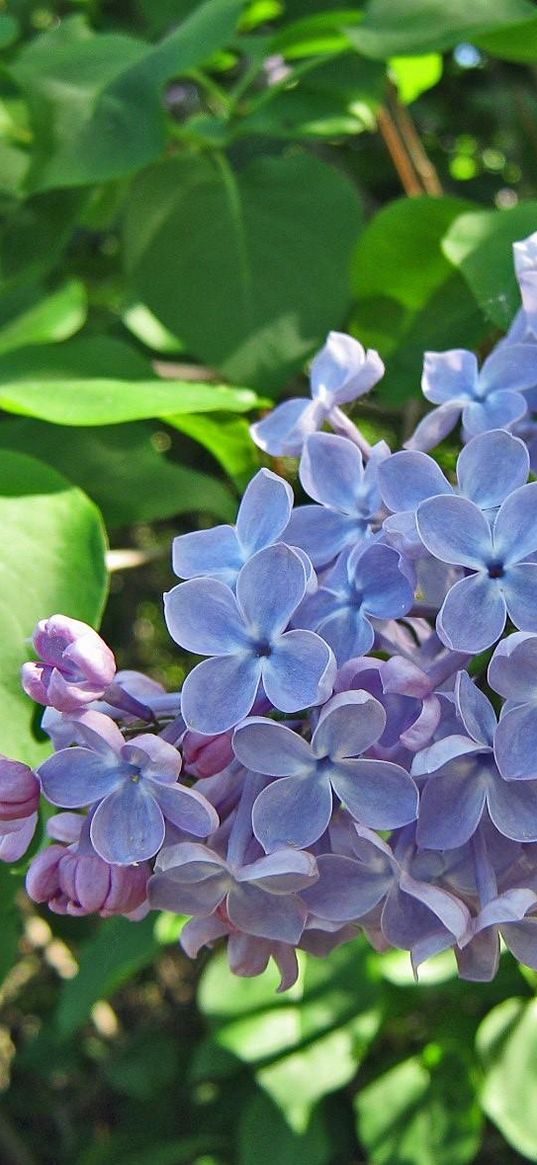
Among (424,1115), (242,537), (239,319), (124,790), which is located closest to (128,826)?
(124,790)

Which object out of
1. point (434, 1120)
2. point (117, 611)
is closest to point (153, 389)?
point (434, 1120)

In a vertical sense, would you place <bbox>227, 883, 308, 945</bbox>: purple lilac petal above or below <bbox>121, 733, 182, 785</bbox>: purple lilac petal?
below

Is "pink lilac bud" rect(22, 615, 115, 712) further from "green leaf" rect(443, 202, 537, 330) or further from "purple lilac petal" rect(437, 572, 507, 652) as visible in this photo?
"green leaf" rect(443, 202, 537, 330)

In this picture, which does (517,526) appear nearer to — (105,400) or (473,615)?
(473,615)

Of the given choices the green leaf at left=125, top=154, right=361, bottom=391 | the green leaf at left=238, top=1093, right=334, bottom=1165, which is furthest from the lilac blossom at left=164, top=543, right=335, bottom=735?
the green leaf at left=238, top=1093, right=334, bottom=1165

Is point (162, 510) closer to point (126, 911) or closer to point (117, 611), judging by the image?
point (126, 911)

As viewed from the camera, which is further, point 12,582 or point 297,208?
point 297,208

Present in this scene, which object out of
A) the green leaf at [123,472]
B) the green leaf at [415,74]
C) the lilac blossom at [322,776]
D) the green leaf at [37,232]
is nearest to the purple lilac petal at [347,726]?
the lilac blossom at [322,776]
